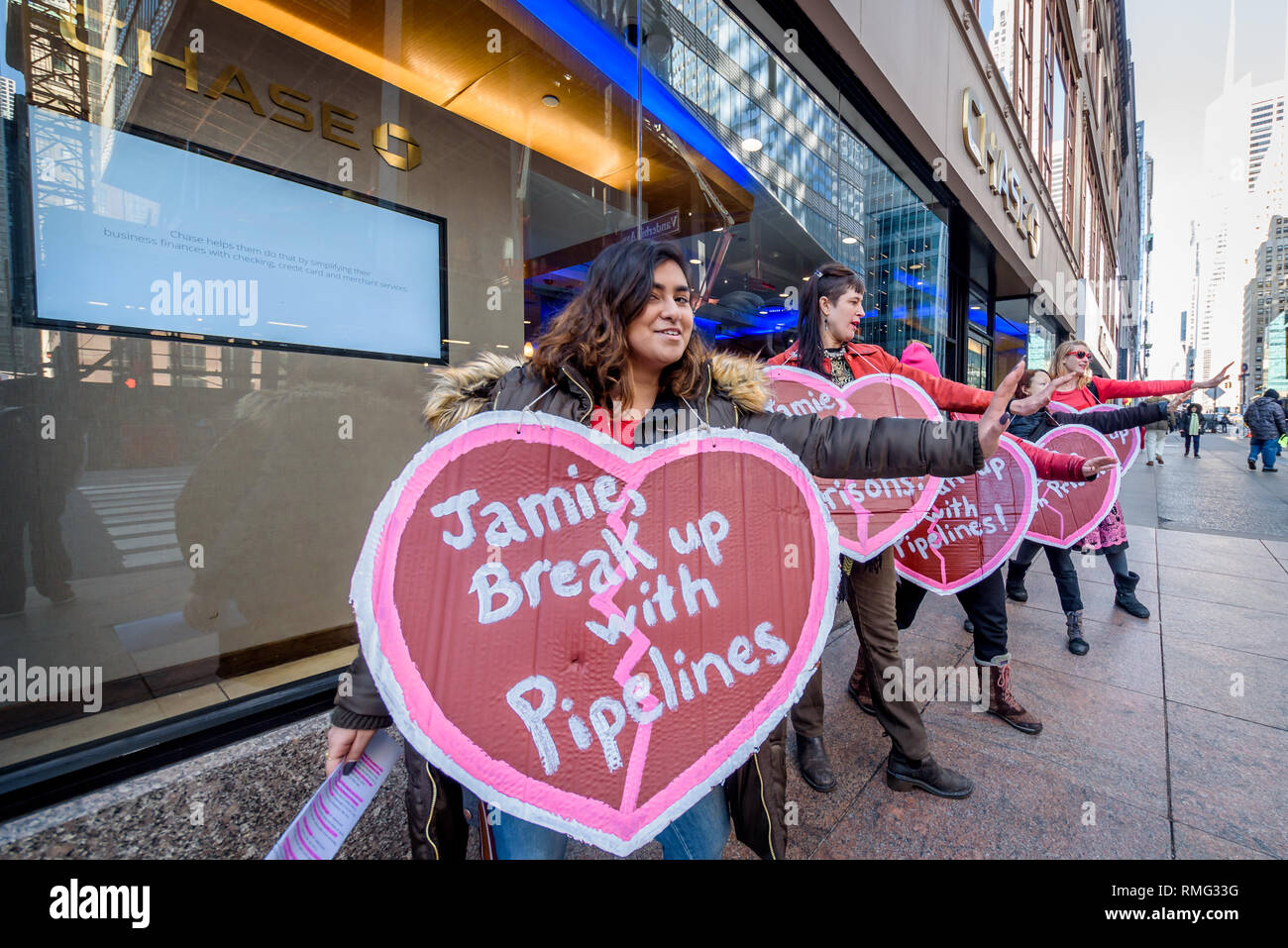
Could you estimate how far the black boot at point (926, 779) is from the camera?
2.34 meters

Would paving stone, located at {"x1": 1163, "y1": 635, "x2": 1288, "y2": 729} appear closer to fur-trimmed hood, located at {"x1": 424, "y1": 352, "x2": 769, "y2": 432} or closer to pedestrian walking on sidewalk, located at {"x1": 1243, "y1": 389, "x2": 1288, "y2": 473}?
fur-trimmed hood, located at {"x1": 424, "y1": 352, "x2": 769, "y2": 432}

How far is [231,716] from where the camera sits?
2025mm

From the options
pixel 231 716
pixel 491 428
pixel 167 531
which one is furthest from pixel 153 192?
pixel 491 428

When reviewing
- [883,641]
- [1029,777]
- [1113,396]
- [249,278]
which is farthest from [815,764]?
[1113,396]

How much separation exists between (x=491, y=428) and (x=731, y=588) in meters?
0.67

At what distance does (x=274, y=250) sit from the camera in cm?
289

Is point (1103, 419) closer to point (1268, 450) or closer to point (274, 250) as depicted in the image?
point (274, 250)

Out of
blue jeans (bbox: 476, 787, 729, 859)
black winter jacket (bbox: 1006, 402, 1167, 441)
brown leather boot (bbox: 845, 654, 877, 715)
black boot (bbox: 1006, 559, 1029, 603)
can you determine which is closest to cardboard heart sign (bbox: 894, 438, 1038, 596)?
black winter jacket (bbox: 1006, 402, 1167, 441)

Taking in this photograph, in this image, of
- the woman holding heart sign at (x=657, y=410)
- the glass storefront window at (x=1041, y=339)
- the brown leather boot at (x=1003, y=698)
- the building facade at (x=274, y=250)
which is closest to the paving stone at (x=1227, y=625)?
the brown leather boot at (x=1003, y=698)

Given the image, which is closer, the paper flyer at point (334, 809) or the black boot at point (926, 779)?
the paper flyer at point (334, 809)

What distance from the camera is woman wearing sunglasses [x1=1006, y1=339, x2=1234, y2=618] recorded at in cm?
403

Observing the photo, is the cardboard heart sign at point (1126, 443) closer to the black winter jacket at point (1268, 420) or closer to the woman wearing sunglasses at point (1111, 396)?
the woman wearing sunglasses at point (1111, 396)

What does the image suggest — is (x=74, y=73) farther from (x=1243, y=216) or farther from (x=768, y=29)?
(x=1243, y=216)

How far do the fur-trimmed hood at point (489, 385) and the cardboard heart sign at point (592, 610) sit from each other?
182 millimetres
